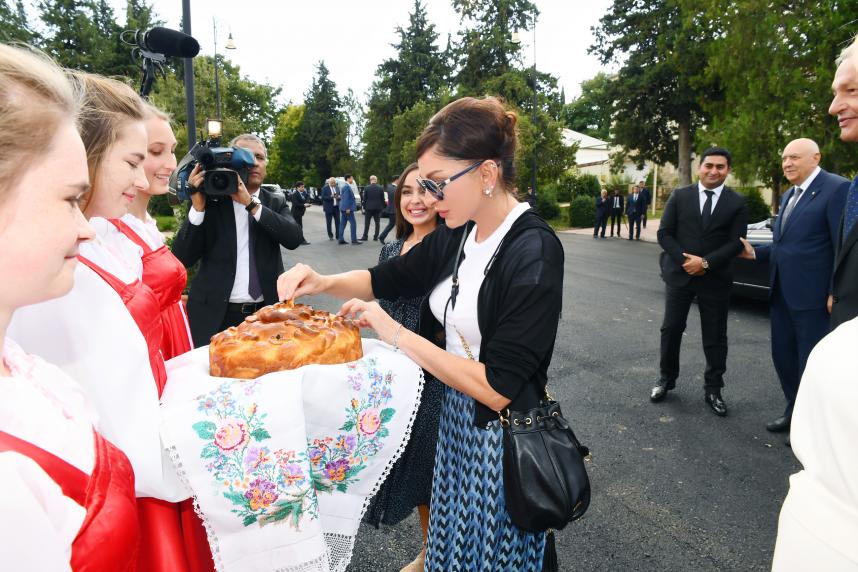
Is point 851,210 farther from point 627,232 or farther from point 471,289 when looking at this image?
point 627,232

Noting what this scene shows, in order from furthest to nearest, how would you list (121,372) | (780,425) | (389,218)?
1. (389,218)
2. (780,425)
3. (121,372)

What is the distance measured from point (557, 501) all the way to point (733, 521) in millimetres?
2130

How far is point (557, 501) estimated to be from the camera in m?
1.82

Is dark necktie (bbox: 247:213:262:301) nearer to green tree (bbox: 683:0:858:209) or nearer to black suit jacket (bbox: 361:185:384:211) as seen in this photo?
green tree (bbox: 683:0:858:209)

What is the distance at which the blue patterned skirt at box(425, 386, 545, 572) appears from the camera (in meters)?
1.99

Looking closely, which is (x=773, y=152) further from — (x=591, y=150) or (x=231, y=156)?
(x=591, y=150)

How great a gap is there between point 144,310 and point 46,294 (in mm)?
779

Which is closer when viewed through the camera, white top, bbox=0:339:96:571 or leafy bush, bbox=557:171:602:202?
white top, bbox=0:339:96:571

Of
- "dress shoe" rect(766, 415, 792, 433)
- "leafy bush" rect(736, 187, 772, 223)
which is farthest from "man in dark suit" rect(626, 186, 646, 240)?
"dress shoe" rect(766, 415, 792, 433)

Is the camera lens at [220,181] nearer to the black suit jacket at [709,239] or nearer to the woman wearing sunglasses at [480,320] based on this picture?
the woman wearing sunglasses at [480,320]

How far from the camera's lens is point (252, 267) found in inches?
151

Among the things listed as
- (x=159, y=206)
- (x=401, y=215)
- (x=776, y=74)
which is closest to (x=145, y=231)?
(x=401, y=215)

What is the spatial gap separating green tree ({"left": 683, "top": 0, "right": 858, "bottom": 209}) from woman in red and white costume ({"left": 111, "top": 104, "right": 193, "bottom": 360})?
39.9ft

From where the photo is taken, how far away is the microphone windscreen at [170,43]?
342cm
